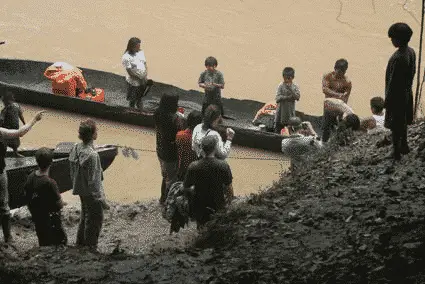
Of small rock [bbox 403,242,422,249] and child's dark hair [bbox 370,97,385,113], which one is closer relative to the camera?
small rock [bbox 403,242,422,249]

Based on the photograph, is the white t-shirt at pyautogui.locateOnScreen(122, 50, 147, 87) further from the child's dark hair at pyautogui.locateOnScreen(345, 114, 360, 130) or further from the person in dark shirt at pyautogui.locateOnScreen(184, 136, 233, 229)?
the person in dark shirt at pyautogui.locateOnScreen(184, 136, 233, 229)

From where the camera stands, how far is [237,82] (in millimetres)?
20156

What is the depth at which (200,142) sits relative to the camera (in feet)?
31.9

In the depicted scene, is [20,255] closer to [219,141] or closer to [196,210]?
[196,210]

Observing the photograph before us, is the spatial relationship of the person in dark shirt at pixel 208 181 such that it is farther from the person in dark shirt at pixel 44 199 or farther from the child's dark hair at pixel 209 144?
the person in dark shirt at pixel 44 199

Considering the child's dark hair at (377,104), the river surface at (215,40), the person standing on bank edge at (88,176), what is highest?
the river surface at (215,40)

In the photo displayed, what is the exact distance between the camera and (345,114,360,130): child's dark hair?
1043 centimetres

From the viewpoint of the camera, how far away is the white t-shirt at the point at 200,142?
9.60 metres

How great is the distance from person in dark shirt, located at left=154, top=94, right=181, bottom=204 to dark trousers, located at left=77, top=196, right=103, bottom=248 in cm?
173

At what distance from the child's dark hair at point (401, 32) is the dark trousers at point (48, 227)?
360cm

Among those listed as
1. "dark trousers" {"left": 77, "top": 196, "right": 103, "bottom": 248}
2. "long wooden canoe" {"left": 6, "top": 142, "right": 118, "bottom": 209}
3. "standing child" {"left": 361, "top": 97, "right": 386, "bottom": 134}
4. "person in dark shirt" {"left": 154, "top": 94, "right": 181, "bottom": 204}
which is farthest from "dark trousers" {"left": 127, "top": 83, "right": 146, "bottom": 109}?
"dark trousers" {"left": 77, "top": 196, "right": 103, "bottom": 248}

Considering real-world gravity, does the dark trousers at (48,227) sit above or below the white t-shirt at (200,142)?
below

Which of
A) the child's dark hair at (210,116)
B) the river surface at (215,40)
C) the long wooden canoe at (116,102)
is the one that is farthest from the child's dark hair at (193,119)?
the river surface at (215,40)

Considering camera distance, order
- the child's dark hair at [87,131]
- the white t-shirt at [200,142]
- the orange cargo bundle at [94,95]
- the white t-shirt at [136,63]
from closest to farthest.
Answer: the child's dark hair at [87,131], the white t-shirt at [200,142], the white t-shirt at [136,63], the orange cargo bundle at [94,95]
